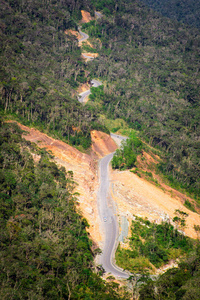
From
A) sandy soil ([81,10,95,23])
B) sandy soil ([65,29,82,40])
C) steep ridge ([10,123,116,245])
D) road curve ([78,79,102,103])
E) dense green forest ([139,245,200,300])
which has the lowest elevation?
road curve ([78,79,102,103])

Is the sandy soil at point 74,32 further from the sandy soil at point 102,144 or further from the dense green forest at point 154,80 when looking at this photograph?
the sandy soil at point 102,144

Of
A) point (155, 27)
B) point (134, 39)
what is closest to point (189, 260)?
point (134, 39)

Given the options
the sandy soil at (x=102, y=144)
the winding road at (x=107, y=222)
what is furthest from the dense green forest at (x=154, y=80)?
the winding road at (x=107, y=222)

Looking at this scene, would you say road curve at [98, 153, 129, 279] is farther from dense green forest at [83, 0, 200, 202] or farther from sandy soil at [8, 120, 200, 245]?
dense green forest at [83, 0, 200, 202]

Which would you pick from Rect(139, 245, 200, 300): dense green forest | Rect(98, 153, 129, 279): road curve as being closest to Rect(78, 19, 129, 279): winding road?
Rect(98, 153, 129, 279): road curve

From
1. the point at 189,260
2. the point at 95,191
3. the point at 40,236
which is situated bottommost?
the point at 95,191

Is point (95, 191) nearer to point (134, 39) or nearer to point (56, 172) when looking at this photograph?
point (56, 172)
